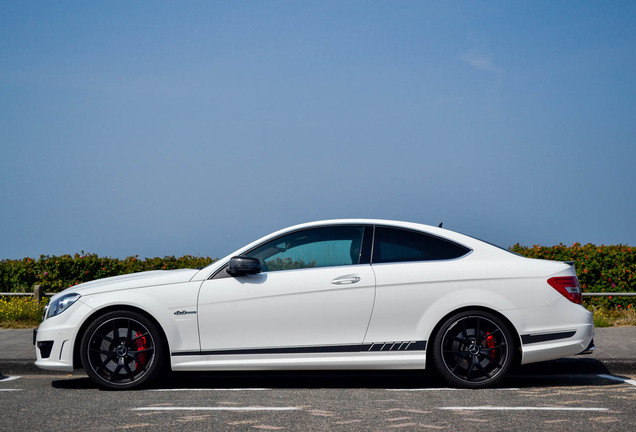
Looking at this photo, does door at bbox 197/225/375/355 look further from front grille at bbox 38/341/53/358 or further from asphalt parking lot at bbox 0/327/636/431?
front grille at bbox 38/341/53/358

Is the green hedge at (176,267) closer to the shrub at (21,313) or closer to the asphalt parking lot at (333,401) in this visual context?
the shrub at (21,313)

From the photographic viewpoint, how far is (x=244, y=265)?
22.6 feet

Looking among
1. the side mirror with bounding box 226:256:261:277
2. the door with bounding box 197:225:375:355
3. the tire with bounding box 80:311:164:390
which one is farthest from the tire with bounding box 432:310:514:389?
A: the tire with bounding box 80:311:164:390

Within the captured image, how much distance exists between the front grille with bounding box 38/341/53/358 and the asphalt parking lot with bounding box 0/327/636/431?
1.15ft

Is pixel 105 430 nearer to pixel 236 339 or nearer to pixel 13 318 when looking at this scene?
pixel 236 339

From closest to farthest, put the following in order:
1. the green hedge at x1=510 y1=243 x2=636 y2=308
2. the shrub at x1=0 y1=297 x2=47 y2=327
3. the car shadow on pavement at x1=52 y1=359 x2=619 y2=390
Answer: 1. the car shadow on pavement at x1=52 y1=359 x2=619 y2=390
2. the shrub at x1=0 y1=297 x2=47 y2=327
3. the green hedge at x1=510 y1=243 x2=636 y2=308

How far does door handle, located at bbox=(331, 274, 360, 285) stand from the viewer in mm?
6969

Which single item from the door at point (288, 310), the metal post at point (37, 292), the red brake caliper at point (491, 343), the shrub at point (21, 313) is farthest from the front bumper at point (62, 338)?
the metal post at point (37, 292)

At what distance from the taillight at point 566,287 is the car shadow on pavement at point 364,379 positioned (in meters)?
0.92

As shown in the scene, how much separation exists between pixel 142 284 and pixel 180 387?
110cm

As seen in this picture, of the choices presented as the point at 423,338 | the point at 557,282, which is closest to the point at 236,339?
the point at 423,338

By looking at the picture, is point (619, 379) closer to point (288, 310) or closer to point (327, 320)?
point (327, 320)

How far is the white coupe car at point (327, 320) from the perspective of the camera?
6926mm

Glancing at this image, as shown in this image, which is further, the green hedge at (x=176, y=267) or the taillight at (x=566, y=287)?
the green hedge at (x=176, y=267)
